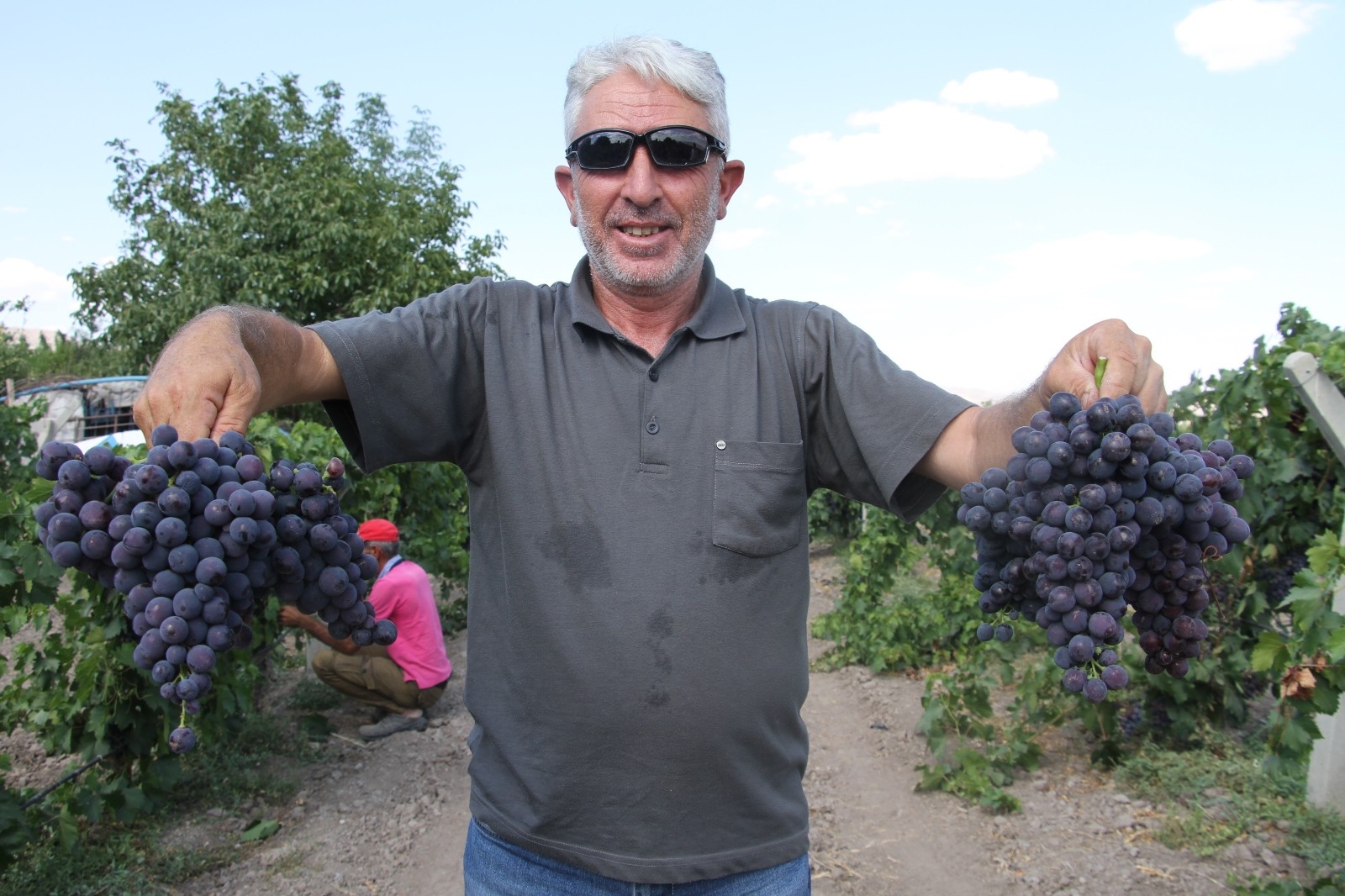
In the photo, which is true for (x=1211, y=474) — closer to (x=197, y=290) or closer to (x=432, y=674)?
(x=432, y=674)

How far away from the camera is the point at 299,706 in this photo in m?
6.55

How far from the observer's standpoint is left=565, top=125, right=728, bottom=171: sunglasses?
2.25 meters

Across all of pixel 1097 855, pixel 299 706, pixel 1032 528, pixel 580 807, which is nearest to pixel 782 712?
pixel 580 807

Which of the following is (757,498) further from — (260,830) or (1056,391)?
(260,830)

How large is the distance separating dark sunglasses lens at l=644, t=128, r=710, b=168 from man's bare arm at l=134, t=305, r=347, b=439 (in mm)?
905

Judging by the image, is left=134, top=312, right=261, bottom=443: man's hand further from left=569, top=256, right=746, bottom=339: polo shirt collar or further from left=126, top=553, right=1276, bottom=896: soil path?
left=126, top=553, right=1276, bottom=896: soil path

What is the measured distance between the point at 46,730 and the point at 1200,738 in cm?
558

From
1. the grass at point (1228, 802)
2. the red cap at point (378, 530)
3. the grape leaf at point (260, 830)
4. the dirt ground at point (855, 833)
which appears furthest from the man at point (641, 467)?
the red cap at point (378, 530)

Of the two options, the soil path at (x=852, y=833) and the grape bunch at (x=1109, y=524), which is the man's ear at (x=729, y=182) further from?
the soil path at (x=852, y=833)

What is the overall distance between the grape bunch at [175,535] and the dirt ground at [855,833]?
7.29 feet

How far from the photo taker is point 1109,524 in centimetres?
159

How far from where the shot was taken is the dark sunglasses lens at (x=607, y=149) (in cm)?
225

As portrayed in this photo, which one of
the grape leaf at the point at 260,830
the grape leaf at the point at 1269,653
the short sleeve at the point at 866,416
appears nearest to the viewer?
the short sleeve at the point at 866,416

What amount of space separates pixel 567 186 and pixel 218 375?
1.16 metres
